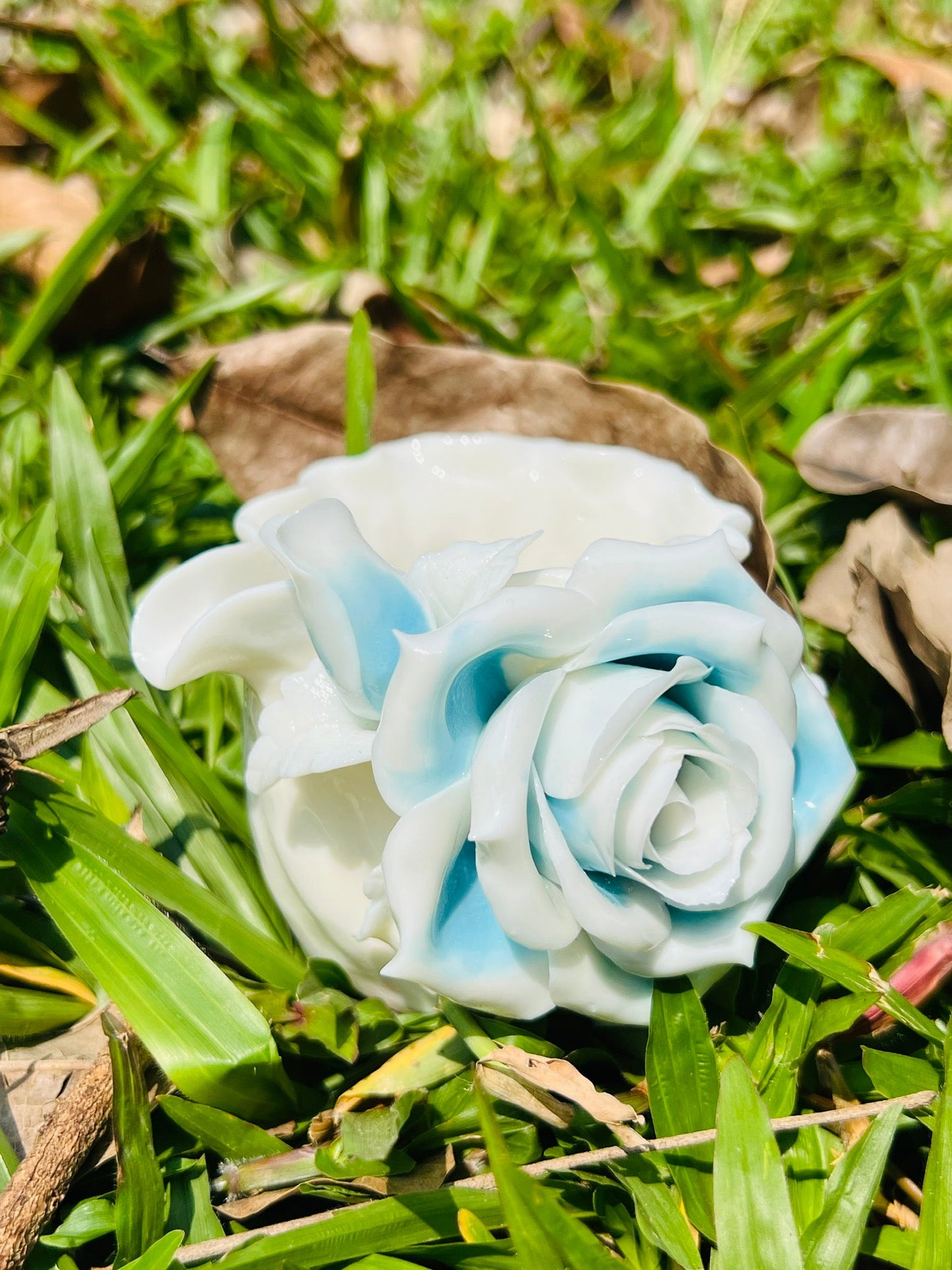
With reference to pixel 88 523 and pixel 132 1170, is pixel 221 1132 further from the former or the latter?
pixel 88 523

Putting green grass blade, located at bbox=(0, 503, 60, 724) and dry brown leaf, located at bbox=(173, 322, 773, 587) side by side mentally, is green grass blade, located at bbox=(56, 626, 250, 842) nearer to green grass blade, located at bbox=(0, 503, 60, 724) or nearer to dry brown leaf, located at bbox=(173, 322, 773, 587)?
green grass blade, located at bbox=(0, 503, 60, 724)

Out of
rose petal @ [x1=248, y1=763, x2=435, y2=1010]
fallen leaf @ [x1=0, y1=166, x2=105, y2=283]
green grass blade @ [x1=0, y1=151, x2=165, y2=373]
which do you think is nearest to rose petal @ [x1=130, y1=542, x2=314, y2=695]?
rose petal @ [x1=248, y1=763, x2=435, y2=1010]

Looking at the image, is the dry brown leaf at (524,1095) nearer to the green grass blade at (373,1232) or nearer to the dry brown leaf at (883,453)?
the green grass blade at (373,1232)

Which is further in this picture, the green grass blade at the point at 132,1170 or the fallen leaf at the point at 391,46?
the fallen leaf at the point at 391,46

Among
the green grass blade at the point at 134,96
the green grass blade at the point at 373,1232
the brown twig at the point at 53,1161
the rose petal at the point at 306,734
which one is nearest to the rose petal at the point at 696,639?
the rose petal at the point at 306,734

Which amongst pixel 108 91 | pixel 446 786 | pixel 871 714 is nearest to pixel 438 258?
pixel 108 91

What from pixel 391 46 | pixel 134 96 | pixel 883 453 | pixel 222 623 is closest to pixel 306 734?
pixel 222 623
